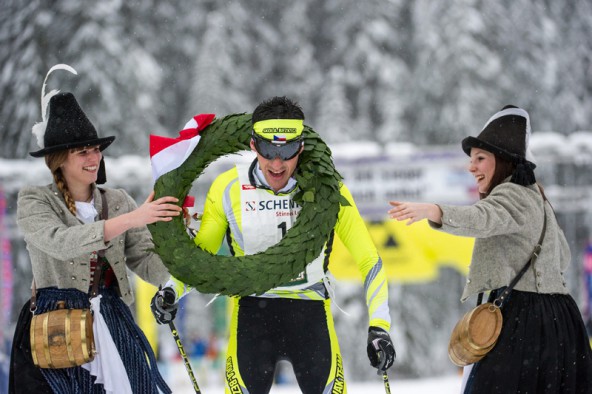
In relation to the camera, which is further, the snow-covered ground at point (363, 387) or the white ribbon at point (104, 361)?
the snow-covered ground at point (363, 387)

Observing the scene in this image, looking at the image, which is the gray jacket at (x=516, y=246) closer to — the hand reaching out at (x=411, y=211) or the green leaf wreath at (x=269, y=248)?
the hand reaching out at (x=411, y=211)

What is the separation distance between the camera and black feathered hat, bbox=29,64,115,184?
13.4 ft

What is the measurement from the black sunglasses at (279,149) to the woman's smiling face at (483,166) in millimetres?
1017

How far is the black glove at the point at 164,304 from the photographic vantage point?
4.02m

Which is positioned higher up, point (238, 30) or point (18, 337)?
point (238, 30)

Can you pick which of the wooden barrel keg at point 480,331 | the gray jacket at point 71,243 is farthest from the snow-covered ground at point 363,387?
the wooden barrel keg at point 480,331

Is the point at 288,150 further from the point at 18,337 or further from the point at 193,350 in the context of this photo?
the point at 193,350

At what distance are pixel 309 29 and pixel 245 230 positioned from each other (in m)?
15.6

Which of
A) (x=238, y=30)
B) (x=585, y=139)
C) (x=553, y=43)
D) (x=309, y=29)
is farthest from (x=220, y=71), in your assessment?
(x=585, y=139)

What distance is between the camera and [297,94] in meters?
18.4

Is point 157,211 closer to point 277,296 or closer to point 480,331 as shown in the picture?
point 277,296

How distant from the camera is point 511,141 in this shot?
430cm

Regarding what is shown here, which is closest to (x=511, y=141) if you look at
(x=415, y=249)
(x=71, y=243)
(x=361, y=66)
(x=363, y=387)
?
(x=71, y=243)

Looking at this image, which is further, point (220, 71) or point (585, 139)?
point (220, 71)
